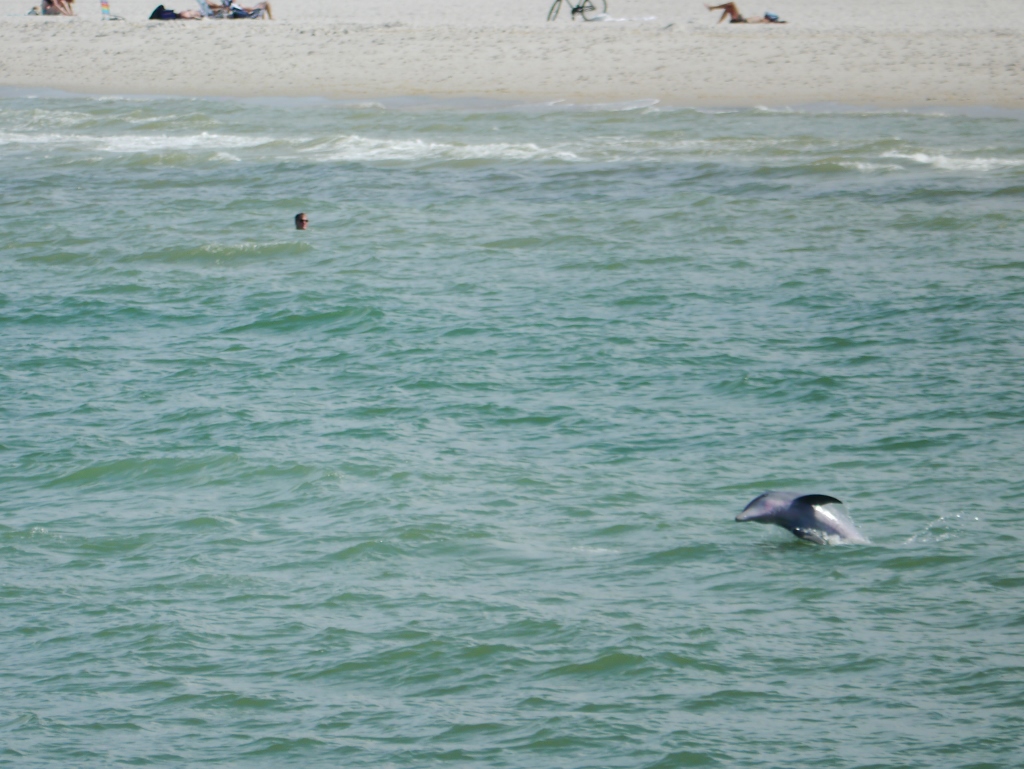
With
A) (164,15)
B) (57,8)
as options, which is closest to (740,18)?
(164,15)

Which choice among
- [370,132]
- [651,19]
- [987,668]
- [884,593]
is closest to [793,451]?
[884,593]

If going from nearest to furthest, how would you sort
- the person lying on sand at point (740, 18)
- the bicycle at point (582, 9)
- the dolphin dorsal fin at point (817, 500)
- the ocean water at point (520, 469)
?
the ocean water at point (520, 469), the dolphin dorsal fin at point (817, 500), the person lying on sand at point (740, 18), the bicycle at point (582, 9)

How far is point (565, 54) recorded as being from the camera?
33094 mm

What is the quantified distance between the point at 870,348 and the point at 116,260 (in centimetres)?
1118

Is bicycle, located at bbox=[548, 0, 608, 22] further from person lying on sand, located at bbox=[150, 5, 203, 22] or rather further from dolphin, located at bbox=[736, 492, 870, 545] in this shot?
dolphin, located at bbox=[736, 492, 870, 545]

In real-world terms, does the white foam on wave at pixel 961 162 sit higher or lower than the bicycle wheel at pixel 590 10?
lower

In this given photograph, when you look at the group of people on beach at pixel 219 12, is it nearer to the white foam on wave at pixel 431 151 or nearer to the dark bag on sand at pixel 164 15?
the dark bag on sand at pixel 164 15

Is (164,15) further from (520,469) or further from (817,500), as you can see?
(817,500)

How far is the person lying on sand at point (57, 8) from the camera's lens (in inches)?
1709

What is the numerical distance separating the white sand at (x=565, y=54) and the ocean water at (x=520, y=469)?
6.85m

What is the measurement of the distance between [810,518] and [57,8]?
4015 centimetres

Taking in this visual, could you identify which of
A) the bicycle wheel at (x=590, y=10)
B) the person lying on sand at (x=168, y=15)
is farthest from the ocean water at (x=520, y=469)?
the person lying on sand at (x=168, y=15)

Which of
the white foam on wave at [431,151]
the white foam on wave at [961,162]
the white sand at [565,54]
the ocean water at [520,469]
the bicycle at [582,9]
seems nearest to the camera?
the ocean water at [520,469]

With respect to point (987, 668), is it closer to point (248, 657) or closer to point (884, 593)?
point (884, 593)
